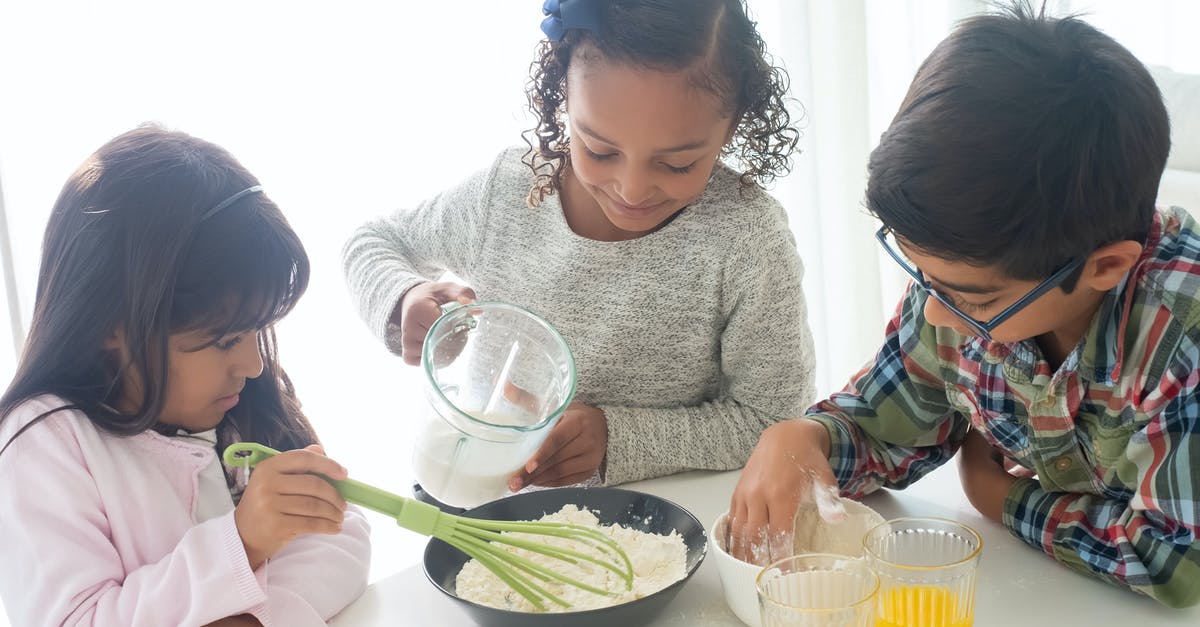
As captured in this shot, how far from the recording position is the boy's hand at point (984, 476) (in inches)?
45.5

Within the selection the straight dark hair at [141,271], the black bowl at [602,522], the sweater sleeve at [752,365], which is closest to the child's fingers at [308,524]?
the black bowl at [602,522]

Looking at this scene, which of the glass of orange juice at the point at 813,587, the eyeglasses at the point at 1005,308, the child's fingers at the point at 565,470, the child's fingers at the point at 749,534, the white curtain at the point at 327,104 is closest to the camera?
the glass of orange juice at the point at 813,587

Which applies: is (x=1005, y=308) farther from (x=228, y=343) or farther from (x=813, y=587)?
(x=228, y=343)

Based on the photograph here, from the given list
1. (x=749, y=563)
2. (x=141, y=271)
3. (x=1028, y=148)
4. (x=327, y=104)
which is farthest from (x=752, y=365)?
(x=327, y=104)

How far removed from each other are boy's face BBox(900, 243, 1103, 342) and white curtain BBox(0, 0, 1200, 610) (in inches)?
35.4

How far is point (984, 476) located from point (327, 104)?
1.40 metres

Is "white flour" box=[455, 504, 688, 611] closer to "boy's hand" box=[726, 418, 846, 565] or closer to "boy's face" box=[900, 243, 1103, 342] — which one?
"boy's hand" box=[726, 418, 846, 565]

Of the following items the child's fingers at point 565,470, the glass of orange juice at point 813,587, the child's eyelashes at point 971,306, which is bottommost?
the child's fingers at point 565,470

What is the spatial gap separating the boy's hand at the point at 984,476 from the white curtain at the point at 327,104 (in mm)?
793

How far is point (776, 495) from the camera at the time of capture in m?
1.09

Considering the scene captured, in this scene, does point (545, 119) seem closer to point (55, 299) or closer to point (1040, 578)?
point (55, 299)

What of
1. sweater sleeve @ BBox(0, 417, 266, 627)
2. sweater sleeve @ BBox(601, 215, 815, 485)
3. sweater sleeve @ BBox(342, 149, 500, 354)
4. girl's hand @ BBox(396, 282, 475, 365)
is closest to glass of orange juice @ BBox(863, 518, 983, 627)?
sweater sleeve @ BBox(601, 215, 815, 485)

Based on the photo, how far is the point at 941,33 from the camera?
9.46ft

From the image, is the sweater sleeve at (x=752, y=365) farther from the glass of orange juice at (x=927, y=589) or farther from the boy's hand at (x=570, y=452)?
the glass of orange juice at (x=927, y=589)
